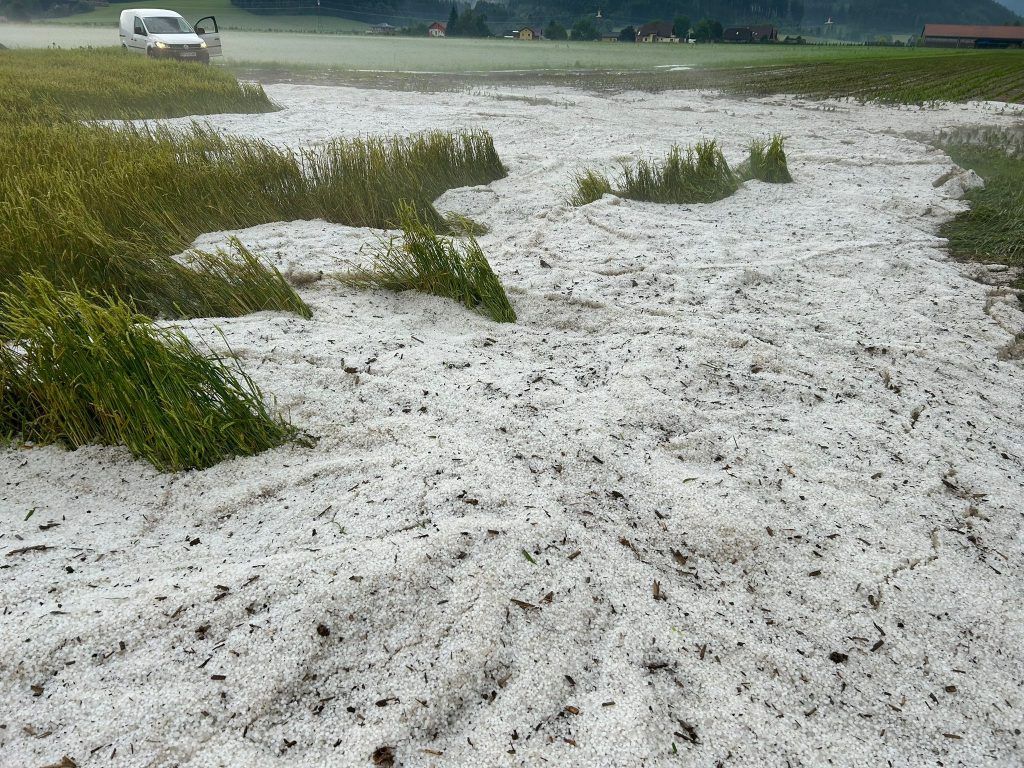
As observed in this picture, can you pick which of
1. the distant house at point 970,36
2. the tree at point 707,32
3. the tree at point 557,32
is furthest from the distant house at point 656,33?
the distant house at point 970,36

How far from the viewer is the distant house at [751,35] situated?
53.3 metres

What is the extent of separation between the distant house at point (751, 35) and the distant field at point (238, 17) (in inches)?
1794

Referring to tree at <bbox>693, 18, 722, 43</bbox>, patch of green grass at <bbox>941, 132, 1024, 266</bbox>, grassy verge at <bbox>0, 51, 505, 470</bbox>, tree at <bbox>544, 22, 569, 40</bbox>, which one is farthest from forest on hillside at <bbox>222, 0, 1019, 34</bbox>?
grassy verge at <bbox>0, 51, 505, 470</bbox>

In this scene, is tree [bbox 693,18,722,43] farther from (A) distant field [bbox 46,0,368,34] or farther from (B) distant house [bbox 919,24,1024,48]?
(A) distant field [bbox 46,0,368,34]

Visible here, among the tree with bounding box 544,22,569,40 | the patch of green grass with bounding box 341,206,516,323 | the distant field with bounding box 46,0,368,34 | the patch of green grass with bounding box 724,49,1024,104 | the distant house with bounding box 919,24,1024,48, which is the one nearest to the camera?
the patch of green grass with bounding box 341,206,516,323

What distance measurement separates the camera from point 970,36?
48281 mm

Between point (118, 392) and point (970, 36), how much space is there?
65.7 metres

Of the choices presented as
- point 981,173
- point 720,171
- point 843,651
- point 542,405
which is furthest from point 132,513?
point 981,173

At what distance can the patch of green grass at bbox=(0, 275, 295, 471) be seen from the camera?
1.79m

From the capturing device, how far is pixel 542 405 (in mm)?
2182

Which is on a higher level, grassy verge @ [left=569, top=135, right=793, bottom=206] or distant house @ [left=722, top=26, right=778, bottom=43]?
distant house @ [left=722, top=26, right=778, bottom=43]

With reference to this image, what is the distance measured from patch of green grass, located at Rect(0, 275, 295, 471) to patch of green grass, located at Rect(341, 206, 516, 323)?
127 centimetres

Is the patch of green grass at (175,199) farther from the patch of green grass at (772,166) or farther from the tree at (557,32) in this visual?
the tree at (557,32)

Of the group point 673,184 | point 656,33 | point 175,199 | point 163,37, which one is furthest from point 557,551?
point 656,33
